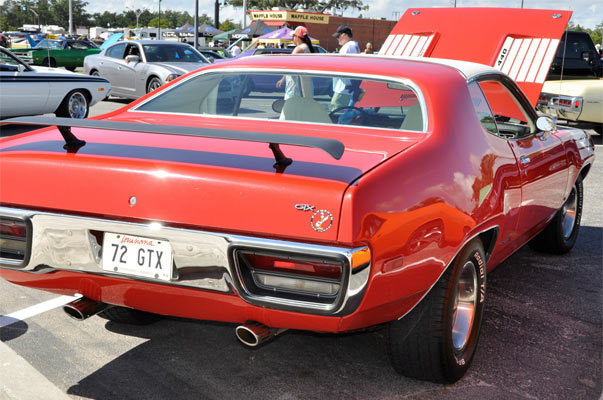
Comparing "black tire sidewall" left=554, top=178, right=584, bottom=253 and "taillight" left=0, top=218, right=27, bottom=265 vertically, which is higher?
"taillight" left=0, top=218, right=27, bottom=265

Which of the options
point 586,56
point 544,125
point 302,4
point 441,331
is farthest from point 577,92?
point 302,4

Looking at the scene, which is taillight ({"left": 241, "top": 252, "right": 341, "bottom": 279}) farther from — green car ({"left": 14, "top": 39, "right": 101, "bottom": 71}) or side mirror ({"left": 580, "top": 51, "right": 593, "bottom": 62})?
green car ({"left": 14, "top": 39, "right": 101, "bottom": 71})

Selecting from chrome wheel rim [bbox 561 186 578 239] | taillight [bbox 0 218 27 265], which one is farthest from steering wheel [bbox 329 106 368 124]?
chrome wheel rim [bbox 561 186 578 239]

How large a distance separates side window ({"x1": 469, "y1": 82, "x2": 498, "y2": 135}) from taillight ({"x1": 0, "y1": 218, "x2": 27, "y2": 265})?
6.93 feet

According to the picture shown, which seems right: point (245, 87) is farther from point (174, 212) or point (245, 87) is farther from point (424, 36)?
point (424, 36)

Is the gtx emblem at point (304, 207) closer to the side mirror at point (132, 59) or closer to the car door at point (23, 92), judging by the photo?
the car door at point (23, 92)

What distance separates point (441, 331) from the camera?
113 inches

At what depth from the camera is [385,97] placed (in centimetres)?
356

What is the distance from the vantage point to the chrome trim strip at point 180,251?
2.40 metres

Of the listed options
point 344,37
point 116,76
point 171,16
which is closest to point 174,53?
point 116,76

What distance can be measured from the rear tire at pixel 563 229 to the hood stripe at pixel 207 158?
119 inches

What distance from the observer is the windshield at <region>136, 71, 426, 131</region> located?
11.2 feet

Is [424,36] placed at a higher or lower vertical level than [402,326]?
higher

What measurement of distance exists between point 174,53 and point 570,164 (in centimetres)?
1246
